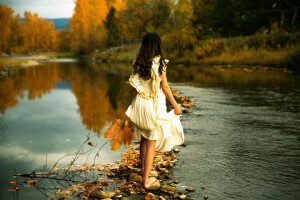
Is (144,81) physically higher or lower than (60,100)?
higher

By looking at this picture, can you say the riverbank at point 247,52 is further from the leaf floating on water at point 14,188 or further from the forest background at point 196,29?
the leaf floating on water at point 14,188

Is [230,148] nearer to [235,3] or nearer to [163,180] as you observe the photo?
[163,180]

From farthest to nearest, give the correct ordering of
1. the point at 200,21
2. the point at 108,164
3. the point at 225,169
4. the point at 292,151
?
the point at 200,21 < the point at 292,151 < the point at 108,164 < the point at 225,169

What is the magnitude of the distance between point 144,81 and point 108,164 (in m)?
1.53

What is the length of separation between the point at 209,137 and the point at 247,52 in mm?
20157

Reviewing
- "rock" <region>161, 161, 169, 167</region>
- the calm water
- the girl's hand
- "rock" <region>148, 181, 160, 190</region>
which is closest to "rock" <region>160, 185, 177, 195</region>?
"rock" <region>148, 181, 160, 190</region>

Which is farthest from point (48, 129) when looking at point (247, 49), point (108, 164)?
point (247, 49)

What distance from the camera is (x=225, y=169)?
14.5 feet

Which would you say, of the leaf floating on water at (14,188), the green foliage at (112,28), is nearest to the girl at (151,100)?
the leaf floating on water at (14,188)

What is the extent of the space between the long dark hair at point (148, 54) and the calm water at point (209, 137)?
86 cm

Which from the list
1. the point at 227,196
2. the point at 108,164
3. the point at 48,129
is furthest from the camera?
the point at 48,129

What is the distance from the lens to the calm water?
3979 millimetres

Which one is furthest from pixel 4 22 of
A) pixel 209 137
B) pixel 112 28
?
pixel 209 137

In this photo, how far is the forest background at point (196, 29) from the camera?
2436cm
